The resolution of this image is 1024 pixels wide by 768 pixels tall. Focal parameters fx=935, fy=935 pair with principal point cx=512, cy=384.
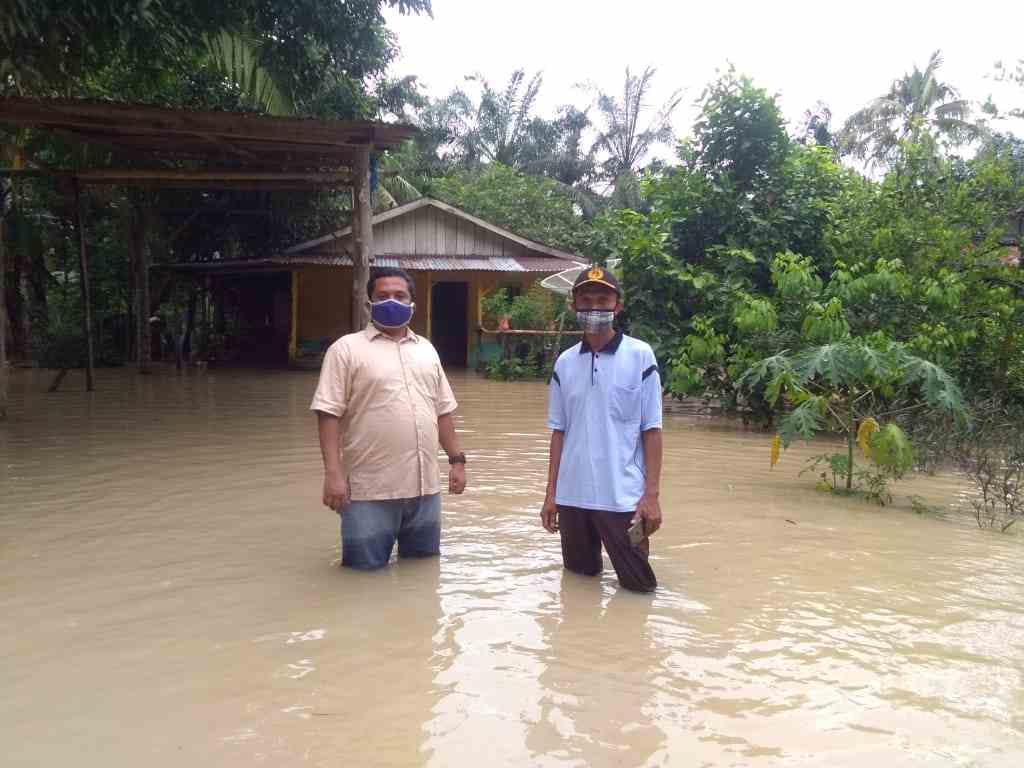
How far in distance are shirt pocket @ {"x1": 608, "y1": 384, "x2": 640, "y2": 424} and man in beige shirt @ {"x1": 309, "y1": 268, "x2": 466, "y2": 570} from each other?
2.84 ft

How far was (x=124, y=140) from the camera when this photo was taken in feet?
42.6

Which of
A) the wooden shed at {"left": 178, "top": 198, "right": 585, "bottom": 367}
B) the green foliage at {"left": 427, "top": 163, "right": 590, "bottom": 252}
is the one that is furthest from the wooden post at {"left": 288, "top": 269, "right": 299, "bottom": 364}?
the green foliage at {"left": 427, "top": 163, "right": 590, "bottom": 252}

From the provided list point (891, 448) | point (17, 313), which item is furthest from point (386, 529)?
point (17, 313)

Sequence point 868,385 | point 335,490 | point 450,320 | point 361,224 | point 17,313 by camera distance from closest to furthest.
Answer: point 335,490
point 868,385
point 361,224
point 17,313
point 450,320

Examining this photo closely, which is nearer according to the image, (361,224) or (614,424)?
(614,424)

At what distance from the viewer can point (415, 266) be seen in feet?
69.0

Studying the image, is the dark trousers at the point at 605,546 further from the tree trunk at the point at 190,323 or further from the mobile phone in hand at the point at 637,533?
the tree trunk at the point at 190,323

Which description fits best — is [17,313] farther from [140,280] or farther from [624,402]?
[624,402]

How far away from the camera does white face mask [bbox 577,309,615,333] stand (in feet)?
15.5

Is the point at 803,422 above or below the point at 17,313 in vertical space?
below

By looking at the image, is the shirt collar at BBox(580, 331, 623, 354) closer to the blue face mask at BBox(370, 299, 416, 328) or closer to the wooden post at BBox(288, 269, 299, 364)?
the blue face mask at BBox(370, 299, 416, 328)

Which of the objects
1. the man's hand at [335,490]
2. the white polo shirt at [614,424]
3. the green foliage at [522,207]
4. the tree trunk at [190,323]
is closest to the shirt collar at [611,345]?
the white polo shirt at [614,424]

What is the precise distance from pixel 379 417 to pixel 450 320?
20.3 meters

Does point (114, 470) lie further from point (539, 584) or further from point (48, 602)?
point (539, 584)
